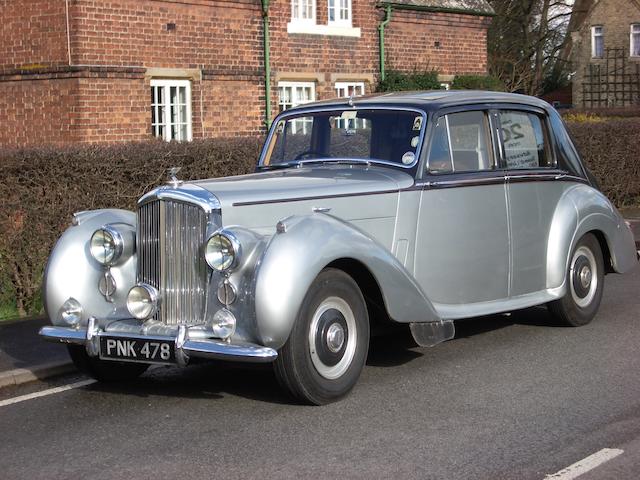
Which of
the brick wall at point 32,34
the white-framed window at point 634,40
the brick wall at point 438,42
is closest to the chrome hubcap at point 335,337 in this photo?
the brick wall at point 32,34

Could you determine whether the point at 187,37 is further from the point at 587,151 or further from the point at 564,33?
the point at 564,33

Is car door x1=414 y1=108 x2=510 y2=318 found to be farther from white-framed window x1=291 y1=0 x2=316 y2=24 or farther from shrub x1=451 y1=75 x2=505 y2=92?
shrub x1=451 y1=75 x2=505 y2=92

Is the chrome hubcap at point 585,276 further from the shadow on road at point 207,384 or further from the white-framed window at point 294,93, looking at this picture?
the white-framed window at point 294,93

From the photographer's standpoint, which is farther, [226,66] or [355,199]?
[226,66]

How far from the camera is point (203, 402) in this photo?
22.6 feet

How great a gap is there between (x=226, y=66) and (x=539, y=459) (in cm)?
1521

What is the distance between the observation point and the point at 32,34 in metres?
17.5

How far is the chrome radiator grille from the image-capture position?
6711mm

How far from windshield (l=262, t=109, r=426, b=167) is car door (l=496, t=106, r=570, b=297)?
1.01 m

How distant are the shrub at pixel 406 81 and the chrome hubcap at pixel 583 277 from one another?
13.9m

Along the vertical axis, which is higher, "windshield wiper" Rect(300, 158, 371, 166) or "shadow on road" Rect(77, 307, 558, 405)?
"windshield wiper" Rect(300, 158, 371, 166)

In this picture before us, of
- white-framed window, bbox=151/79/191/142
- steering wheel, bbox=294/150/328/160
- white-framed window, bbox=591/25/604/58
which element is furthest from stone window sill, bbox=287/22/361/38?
white-framed window, bbox=591/25/604/58

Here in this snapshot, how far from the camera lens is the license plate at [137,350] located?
21.0ft

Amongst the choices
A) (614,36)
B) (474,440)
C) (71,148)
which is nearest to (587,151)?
(71,148)
